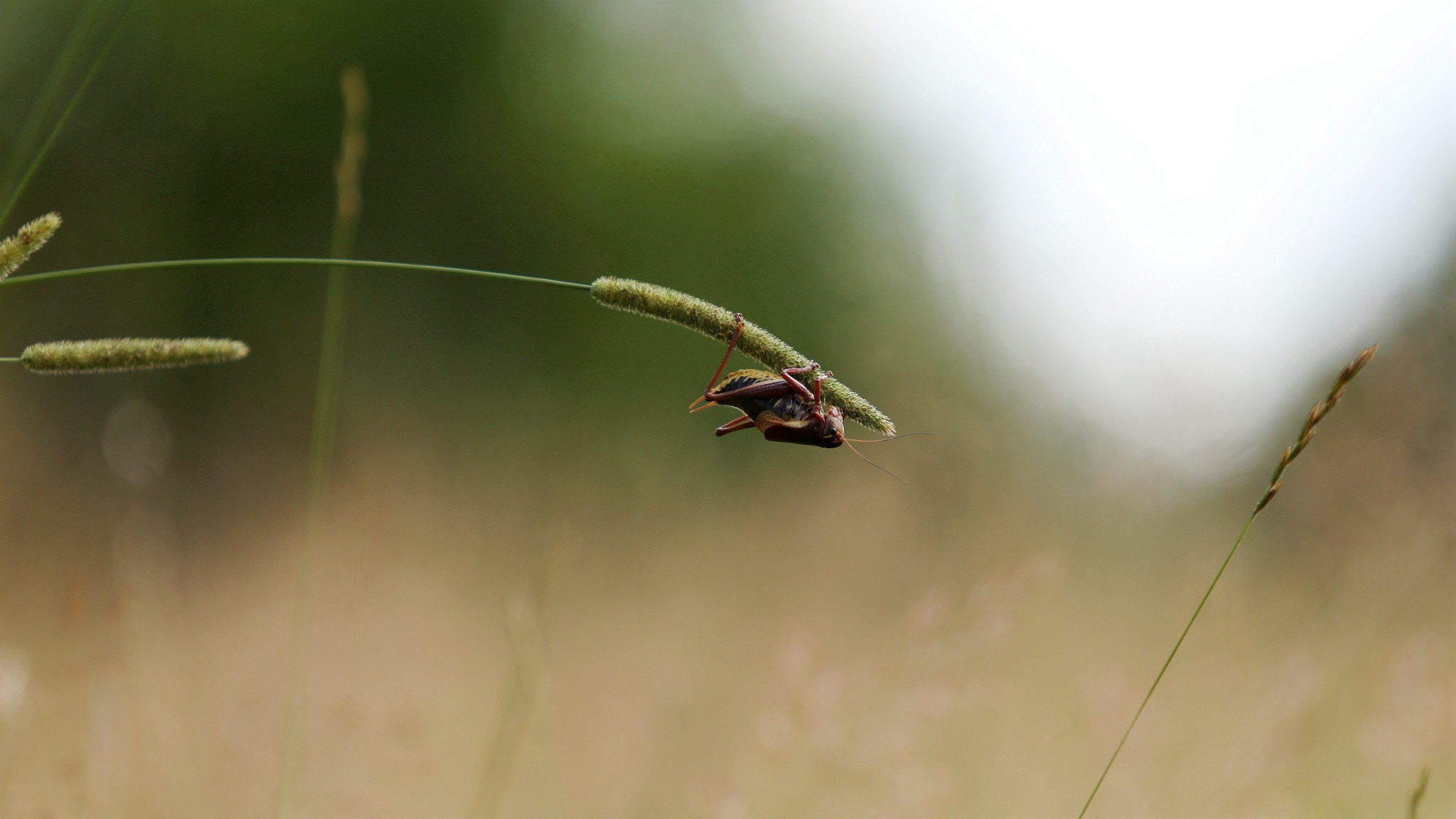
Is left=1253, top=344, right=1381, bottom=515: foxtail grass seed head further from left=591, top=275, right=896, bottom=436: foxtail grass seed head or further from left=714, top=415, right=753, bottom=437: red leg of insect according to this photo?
left=714, top=415, right=753, bottom=437: red leg of insect

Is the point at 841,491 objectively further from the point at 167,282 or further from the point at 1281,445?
the point at 167,282

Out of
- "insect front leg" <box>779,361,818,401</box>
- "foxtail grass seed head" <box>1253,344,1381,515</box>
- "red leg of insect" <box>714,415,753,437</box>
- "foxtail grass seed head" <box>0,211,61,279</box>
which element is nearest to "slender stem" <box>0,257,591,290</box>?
"foxtail grass seed head" <box>0,211,61,279</box>

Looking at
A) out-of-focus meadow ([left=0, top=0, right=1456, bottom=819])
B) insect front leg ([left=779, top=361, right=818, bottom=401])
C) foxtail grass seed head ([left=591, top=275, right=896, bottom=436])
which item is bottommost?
out-of-focus meadow ([left=0, top=0, right=1456, bottom=819])

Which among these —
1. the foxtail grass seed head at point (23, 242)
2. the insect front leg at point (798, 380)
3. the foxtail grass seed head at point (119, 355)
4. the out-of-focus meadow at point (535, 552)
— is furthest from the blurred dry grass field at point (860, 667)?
the foxtail grass seed head at point (23, 242)

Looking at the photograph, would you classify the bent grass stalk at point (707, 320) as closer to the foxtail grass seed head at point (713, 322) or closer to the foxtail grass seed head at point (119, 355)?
the foxtail grass seed head at point (713, 322)

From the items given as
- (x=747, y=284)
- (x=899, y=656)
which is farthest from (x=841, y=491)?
(x=747, y=284)

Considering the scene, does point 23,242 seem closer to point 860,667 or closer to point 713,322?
point 713,322

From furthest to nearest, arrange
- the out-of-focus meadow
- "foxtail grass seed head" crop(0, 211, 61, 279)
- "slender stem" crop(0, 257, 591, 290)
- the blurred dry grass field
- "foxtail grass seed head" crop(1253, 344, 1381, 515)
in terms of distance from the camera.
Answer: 1. the out-of-focus meadow
2. the blurred dry grass field
3. "foxtail grass seed head" crop(1253, 344, 1381, 515)
4. "foxtail grass seed head" crop(0, 211, 61, 279)
5. "slender stem" crop(0, 257, 591, 290)
